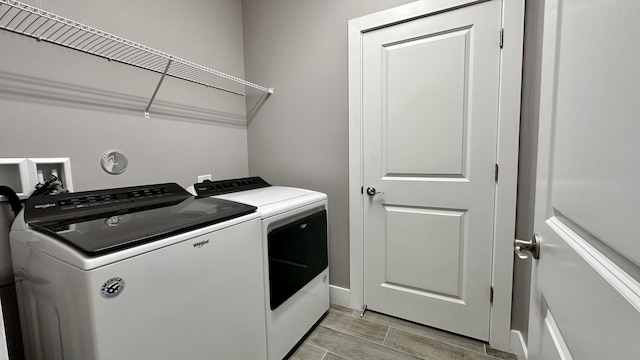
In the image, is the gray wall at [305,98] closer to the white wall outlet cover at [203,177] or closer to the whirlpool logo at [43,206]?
the white wall outlet cover at [203,177]

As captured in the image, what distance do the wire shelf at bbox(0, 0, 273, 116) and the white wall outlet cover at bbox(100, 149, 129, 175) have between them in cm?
46

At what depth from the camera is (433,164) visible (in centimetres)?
155

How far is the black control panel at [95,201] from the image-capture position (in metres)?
0.94

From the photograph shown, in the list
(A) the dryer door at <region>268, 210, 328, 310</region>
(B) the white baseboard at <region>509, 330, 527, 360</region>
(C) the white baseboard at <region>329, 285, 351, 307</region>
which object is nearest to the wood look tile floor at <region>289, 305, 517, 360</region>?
(B) the white baseboard at <region>509, 330, 527, 360</region>

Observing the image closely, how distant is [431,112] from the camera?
1515 mm

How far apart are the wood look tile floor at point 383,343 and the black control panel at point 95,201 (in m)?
1.18

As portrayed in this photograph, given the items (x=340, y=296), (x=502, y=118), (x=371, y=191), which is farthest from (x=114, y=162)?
(x=502, y=118)

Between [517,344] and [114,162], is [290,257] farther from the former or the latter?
[517,344]

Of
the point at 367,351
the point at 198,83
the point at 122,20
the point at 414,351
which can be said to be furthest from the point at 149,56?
the point at 414,351

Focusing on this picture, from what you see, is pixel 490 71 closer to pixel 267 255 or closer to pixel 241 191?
pixel 267 255

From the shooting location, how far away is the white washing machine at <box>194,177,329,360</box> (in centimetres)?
129

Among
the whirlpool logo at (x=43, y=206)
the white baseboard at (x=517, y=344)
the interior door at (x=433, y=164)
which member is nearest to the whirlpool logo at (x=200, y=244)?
the whirlpool logo at (x=43, y=206)

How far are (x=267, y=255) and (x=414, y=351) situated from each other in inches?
42.4

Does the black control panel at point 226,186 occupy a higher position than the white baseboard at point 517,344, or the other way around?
the black control panel at point 226,186
